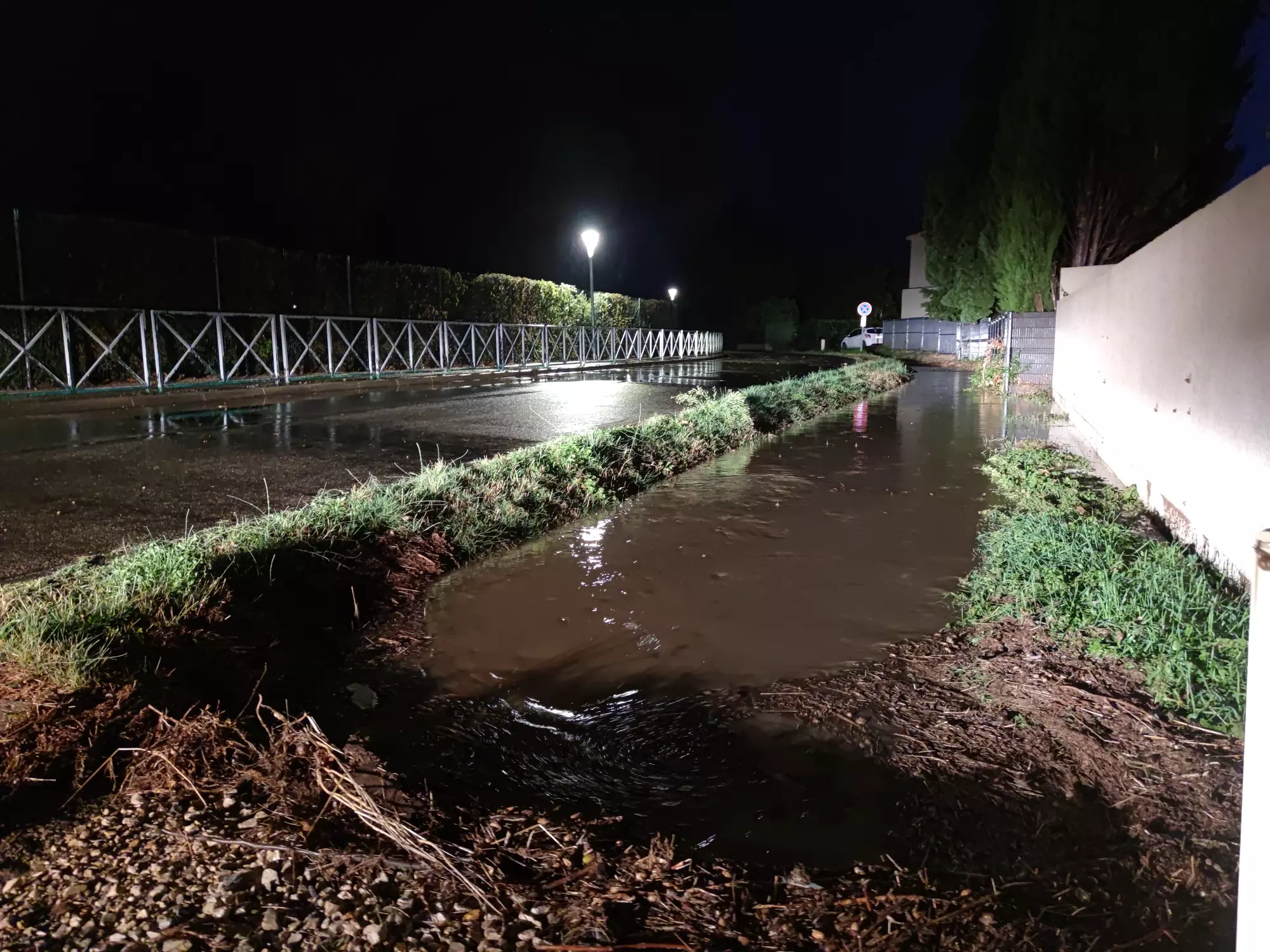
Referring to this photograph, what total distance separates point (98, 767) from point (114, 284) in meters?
16.6

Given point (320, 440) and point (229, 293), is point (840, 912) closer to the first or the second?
point (320, 440)

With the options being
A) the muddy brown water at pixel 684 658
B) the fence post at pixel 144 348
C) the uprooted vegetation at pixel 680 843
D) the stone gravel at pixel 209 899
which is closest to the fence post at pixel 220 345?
the fence post at pixel 144 348

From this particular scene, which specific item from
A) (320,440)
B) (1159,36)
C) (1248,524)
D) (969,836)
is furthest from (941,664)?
(1159,36)

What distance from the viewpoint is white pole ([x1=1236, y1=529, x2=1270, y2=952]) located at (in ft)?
5.02

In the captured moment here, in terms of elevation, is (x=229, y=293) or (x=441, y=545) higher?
(x=229, y=293)

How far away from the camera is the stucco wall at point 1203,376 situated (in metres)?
4.51

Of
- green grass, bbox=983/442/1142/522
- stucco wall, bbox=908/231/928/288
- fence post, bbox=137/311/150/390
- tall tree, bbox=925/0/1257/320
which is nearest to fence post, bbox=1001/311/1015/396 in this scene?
tall tree, bbox=925/0/1257/320

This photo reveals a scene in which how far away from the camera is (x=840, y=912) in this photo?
2.21 m

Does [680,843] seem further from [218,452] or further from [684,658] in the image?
[218,452]

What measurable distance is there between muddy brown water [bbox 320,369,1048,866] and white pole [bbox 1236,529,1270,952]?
1.18m

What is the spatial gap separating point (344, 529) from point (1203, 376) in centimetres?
500

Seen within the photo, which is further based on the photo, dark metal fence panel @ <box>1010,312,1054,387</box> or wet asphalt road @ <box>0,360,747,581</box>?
dark metal fence panel @ <box>1010,312,1054,387</box>

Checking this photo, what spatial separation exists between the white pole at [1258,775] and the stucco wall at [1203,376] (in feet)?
5.93

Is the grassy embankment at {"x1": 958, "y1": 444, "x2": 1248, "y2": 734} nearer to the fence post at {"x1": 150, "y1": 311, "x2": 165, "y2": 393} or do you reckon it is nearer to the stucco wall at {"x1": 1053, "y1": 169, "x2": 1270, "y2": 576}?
the stucco wall at {"x1": 1053, "y1": 169, "x2": 1270, "y2": 576}
